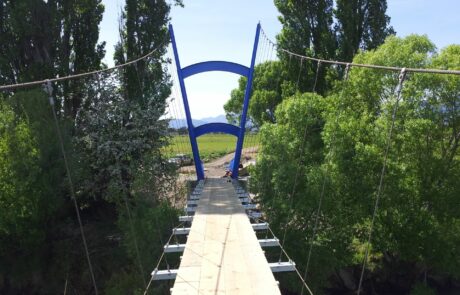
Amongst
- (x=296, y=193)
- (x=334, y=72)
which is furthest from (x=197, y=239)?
(x=334, y=72)

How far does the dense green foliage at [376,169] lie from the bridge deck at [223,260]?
3509mm

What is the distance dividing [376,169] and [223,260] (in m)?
6.93

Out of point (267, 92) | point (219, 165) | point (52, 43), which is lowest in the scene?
point (219, 165)

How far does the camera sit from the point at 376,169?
1165cm

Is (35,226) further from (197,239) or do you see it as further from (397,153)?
(397,153)

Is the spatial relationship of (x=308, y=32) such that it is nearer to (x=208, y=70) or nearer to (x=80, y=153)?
(x=208, y=70)

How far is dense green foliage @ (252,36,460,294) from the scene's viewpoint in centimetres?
1119

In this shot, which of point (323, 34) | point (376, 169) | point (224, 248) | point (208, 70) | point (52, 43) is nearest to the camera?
point (224, 248)

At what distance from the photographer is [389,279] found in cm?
1388

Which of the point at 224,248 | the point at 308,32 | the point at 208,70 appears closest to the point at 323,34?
the point at 308,32

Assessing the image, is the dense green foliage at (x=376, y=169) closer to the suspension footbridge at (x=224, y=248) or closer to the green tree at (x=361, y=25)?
the suspension footbridge at (x=224, y=248)

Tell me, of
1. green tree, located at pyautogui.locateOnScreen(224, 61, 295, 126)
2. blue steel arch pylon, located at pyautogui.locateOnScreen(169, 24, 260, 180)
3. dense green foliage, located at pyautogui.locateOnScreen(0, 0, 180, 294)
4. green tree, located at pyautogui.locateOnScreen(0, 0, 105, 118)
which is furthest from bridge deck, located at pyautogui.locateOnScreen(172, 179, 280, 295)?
green tree, located at pyautogui.locateOnScreen(224, 61, 295, 126)

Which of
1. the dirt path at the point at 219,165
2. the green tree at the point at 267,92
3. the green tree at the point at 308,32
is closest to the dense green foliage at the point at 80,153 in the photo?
the green tree at the point at 308,32

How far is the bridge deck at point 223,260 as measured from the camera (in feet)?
16.2
